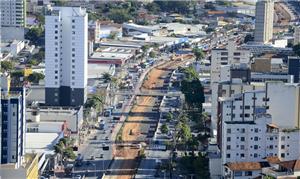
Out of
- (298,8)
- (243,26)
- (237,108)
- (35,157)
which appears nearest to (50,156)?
(35,157)

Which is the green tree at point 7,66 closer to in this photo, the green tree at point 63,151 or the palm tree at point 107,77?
the palm tree at point 107,77

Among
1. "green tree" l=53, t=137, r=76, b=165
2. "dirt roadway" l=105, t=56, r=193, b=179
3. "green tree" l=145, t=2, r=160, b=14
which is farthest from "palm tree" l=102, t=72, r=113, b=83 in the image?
"green tree" l=145, t=2, r=160, b=14

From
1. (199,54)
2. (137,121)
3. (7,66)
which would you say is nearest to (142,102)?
(137,121)

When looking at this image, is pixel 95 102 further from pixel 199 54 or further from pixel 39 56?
pixel 199 54

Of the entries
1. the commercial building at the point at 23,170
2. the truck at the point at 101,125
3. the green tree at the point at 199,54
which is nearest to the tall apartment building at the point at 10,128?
the commercial building at the point at 23,170

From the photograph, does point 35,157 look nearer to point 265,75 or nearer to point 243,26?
point 265,75

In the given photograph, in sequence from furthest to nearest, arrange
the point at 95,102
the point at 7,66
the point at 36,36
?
the point at 36,36 → the point at 7,66 → the point at 95,102
